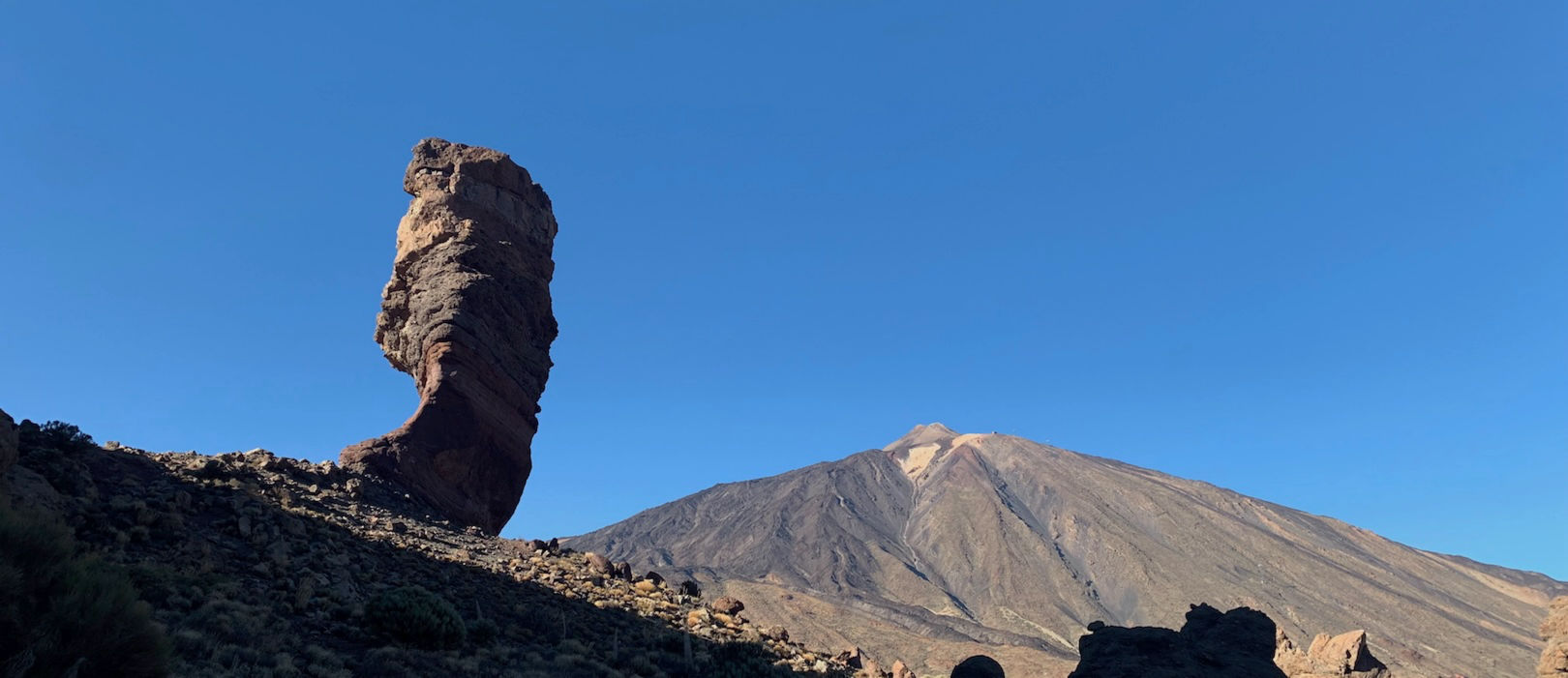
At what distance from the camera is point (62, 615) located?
24.7 feet

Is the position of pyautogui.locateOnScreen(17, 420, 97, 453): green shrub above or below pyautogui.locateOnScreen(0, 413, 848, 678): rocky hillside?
above

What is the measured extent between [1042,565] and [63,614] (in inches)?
5316

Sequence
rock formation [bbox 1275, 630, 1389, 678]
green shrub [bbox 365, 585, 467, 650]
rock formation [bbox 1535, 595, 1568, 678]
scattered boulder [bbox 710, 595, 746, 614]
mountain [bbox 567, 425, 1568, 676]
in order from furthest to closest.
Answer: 1. mountain [bbox 567, 425, 1568, 676]
2. scattered boulder [bbox 710, 595, 746, 614]
3. rock formation [bbox 1275, 630, 1389, 678]
4. rock formation [bbox 1535, 595, 1568, 678]
5. green shrub [bbox 365, 585, 467, 650]

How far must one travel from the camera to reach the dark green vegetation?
23.6 ft

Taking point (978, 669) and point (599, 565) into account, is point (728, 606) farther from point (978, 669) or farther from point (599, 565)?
point (978, 669)

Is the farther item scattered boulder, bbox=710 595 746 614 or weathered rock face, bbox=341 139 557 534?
weathered rock face, bbox=341 139 557 534

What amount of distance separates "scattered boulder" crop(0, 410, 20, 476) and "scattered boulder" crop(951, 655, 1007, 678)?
15940 millimetres

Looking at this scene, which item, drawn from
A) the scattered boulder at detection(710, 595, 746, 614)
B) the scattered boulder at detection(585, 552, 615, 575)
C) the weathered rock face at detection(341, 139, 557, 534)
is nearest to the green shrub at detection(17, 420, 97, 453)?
the weathered rock face at detection(341, 139, 557, 534)

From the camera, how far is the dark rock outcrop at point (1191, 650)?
12.6 meters

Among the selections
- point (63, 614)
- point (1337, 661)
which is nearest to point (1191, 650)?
point (1337, 661)

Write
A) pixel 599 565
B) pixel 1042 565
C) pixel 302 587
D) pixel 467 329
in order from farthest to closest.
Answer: pixel 1042 565
pixel 467 329
pixel 599 565
pixel 302 587

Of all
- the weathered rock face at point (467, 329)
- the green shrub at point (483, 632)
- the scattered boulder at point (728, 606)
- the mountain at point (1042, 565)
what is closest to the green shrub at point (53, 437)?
the weathered rock face at point (467, 329)

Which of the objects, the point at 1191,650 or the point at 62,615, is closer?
the point at 62,615

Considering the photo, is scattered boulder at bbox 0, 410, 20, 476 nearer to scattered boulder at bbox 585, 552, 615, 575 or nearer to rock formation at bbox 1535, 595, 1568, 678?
scattered boulder at bbox 585, 552, 615, 575
